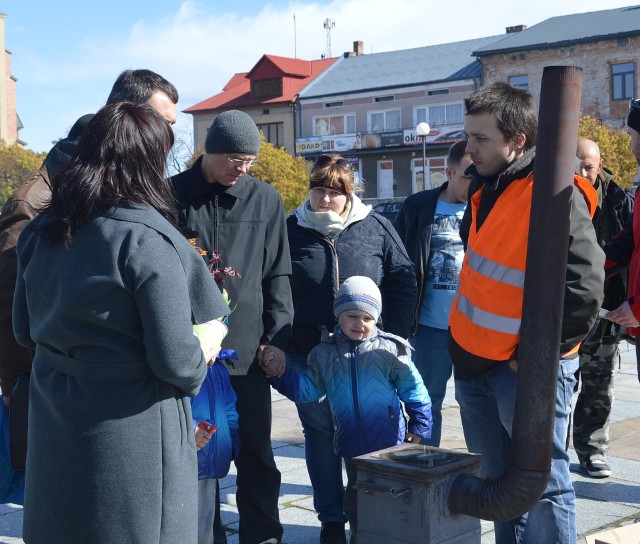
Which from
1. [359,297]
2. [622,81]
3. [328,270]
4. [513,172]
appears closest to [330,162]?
[328,270]

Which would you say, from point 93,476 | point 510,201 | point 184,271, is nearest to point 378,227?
point 510,201

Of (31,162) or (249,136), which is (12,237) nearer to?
(249,136)

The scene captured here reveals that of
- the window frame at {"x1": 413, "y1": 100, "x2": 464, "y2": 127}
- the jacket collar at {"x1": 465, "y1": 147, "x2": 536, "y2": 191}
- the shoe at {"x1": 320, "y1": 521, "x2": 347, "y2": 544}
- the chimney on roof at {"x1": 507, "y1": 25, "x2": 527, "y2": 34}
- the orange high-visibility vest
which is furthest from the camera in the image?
the chimney on roof at {"x1": 507, "y1": 25, "x2": 527, "y2": 34}

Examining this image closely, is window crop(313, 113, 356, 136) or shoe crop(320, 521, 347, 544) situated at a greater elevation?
window crop(313, 113, 356, 136)

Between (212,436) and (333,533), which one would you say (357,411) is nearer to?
(333,533)

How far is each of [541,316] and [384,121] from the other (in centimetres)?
5049

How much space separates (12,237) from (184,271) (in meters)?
1.26

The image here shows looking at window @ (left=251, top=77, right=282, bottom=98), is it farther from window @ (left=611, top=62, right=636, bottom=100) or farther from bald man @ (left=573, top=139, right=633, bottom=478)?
bald man @ (left=573, top=139, right=633, bottom=478)

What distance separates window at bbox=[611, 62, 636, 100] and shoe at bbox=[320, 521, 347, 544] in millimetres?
42045

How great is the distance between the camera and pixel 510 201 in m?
3.36

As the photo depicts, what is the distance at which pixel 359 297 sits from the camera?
13.8 feet

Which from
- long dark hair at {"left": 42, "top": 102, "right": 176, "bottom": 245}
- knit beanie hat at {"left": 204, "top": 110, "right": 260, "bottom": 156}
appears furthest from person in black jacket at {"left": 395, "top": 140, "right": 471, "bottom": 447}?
long dark hair at {"left": 42, "top": 102, "right": 176, "bottom": 245}

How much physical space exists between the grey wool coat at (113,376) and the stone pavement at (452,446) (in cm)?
196

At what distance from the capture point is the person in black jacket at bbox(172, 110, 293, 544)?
13.0 feet
